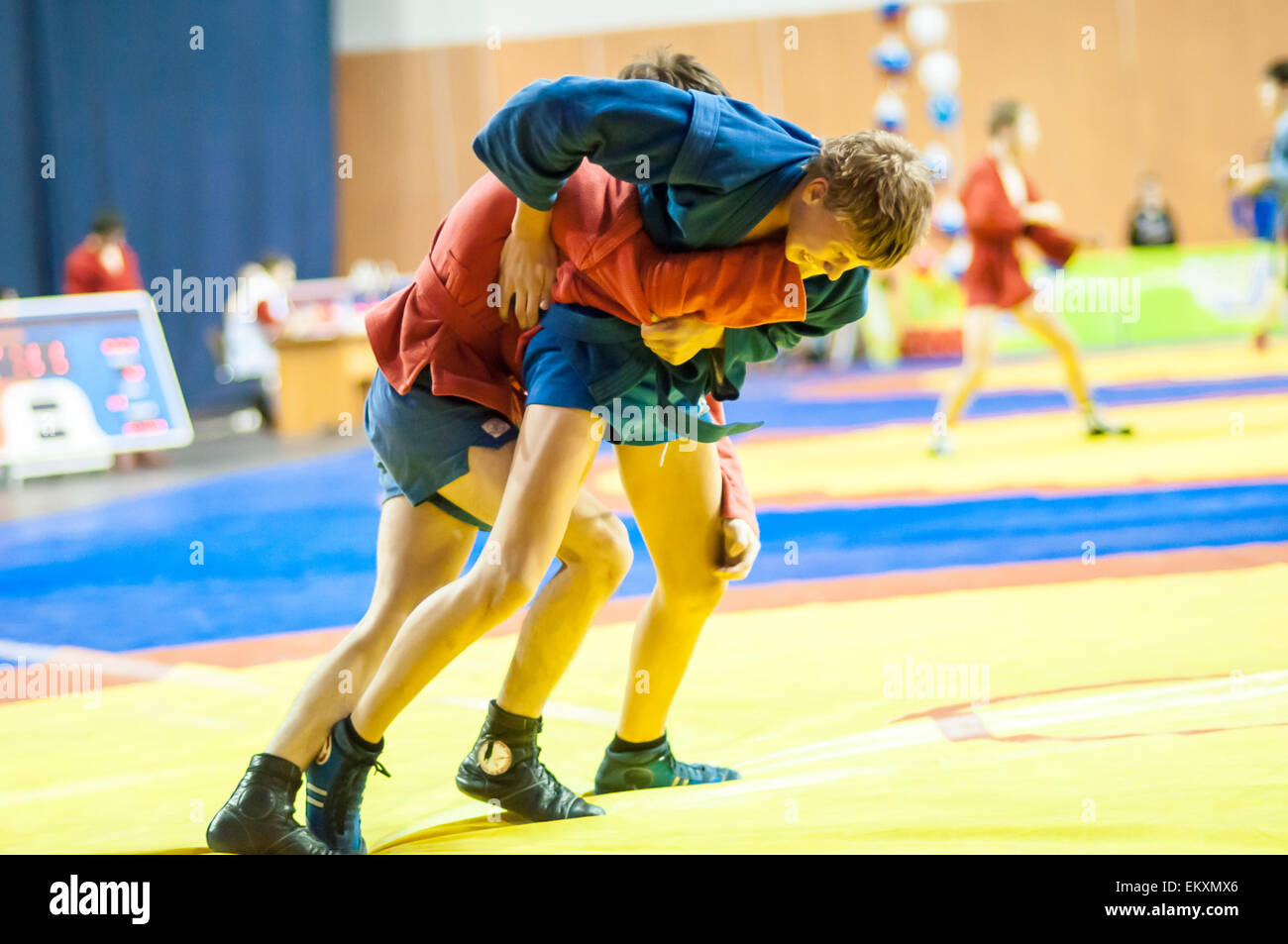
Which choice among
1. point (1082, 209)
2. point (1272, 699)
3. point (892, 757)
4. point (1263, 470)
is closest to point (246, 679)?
point (892, 757)

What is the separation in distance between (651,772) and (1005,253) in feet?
17.3

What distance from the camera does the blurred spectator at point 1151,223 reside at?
1506 centimetres

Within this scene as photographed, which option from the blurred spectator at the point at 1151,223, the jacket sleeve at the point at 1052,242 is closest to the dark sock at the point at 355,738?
the jacket sleeve at the point at 1052,242

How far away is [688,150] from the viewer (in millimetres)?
2164

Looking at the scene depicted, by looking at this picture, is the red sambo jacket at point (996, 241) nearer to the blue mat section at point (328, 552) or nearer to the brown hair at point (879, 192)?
the blue mat section at point (328, 552)

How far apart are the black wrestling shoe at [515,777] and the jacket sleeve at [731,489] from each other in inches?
22.0

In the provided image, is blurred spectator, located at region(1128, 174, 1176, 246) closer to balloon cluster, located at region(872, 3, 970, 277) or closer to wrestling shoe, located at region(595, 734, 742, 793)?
balloon cluster, located at region(872, 3, 970, 277)

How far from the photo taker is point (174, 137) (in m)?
15.1

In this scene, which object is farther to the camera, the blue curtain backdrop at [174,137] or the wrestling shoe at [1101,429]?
the blue curtain backdrop at [174,137]

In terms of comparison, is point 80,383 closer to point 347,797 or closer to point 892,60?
point 347,797

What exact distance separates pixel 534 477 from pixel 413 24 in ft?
58.4

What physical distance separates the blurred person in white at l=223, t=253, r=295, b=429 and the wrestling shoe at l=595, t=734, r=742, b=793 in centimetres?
1020

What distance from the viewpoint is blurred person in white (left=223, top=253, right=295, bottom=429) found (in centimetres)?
1247

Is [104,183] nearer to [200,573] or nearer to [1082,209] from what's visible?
[200,573]
